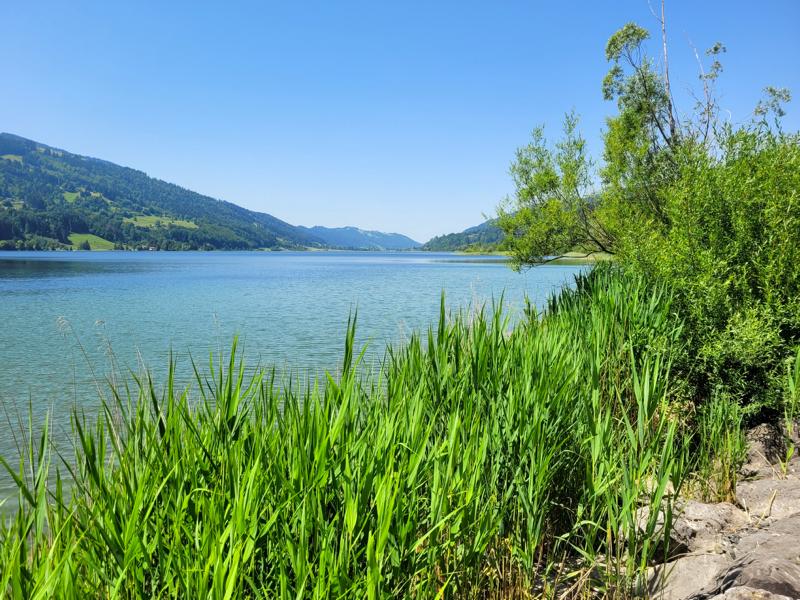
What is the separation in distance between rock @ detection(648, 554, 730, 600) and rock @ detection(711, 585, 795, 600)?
0.72 m

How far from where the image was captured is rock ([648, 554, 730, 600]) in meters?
3.77

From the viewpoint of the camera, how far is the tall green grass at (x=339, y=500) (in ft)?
9.19

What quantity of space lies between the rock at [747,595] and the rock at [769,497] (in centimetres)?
223

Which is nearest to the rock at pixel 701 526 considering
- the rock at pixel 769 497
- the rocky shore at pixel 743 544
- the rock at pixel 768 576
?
the rocky shore at pixel 743 544

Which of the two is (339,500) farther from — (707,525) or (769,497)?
(769,497)

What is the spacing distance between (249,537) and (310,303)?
39273 mm

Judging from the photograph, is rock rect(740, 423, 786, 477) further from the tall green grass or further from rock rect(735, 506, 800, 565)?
the tall green grass

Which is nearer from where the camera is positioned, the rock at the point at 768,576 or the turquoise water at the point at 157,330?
the rock at the point at 768,576

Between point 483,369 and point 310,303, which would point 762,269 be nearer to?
point 483,369

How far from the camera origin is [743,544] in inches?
156

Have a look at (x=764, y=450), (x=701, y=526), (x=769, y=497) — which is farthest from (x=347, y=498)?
(x=764, y=450)

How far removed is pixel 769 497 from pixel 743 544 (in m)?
1.47

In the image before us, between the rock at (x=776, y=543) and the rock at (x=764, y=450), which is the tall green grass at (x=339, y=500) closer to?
the rock at (x=776, y=543)

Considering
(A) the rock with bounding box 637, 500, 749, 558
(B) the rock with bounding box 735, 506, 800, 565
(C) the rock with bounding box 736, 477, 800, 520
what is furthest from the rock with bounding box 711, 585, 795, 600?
(C) the rock with bounding box 736, 477, 800, 520
